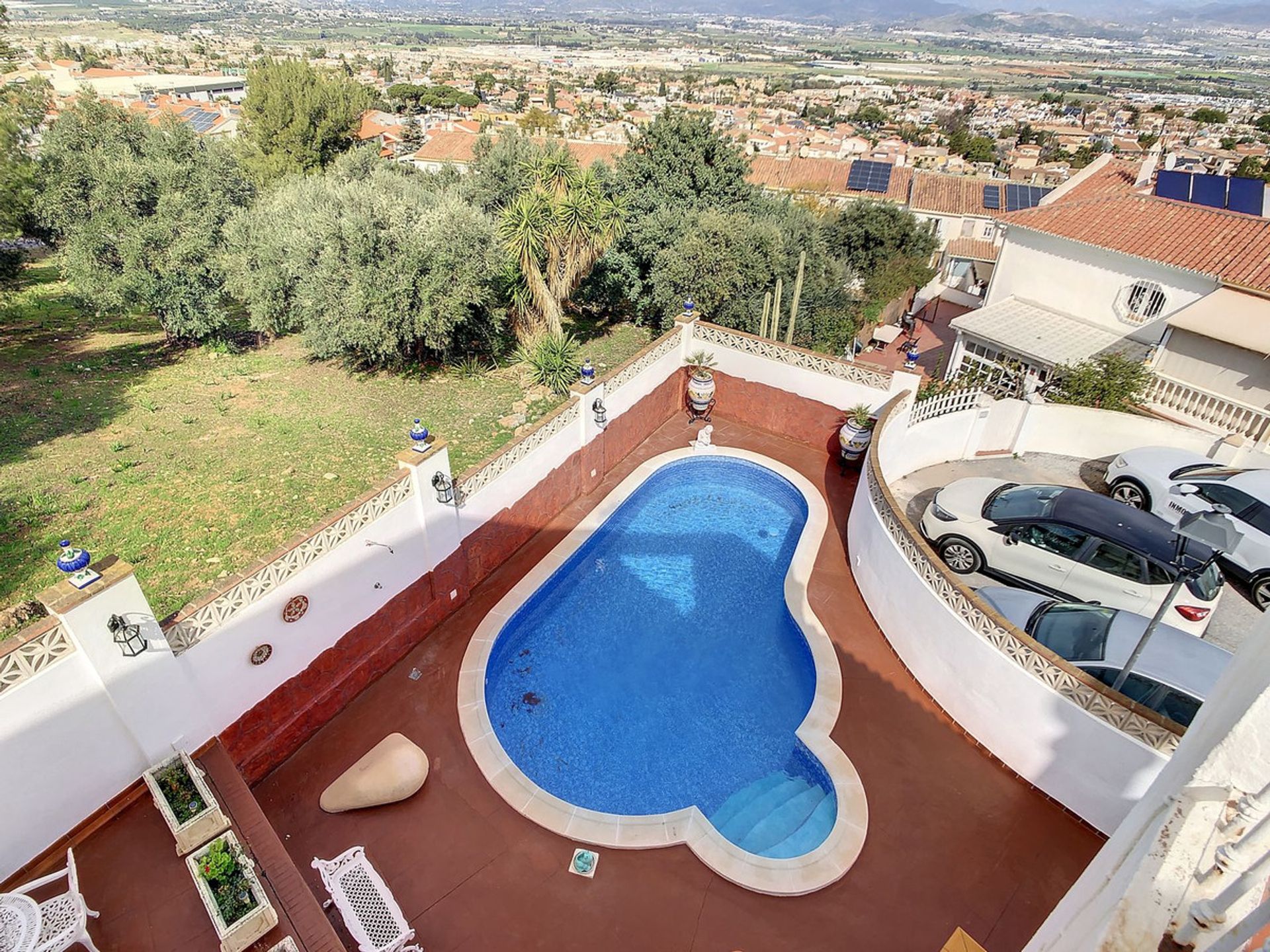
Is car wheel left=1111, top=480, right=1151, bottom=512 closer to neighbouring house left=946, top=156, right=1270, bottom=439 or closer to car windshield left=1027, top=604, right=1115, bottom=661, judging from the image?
neighbouring house left=946, top=156, right=1270, bottom=439

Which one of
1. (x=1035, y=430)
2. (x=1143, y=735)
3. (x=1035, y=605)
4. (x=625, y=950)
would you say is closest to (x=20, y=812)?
(x=625, y=950)

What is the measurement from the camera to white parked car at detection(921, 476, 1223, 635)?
33.1ft

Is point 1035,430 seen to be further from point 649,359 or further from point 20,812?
point 20,812

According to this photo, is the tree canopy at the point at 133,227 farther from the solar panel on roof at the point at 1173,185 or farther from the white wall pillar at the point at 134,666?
the solar panel on roof at the point at 1173,185

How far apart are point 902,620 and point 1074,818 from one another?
10.7ft

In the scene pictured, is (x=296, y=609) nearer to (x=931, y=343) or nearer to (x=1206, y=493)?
(x=1206, y=493)

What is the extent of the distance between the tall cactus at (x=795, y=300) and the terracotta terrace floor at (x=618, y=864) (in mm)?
12578

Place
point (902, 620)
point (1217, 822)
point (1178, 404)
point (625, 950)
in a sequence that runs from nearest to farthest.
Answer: point (1217, 822)
point (625, 950)
point (902, 620)
point (1178, 404)

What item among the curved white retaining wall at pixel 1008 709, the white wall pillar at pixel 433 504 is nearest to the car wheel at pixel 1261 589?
the curved white retaining wall at pixel 1008 709

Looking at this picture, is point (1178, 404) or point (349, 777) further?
point (1178, 404)

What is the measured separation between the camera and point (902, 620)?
1064cm

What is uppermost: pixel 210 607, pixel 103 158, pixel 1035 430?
pixel 103 158

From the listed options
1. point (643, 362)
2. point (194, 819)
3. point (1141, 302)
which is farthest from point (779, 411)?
point (194, 819)

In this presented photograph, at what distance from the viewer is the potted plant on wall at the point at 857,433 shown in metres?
14.9
